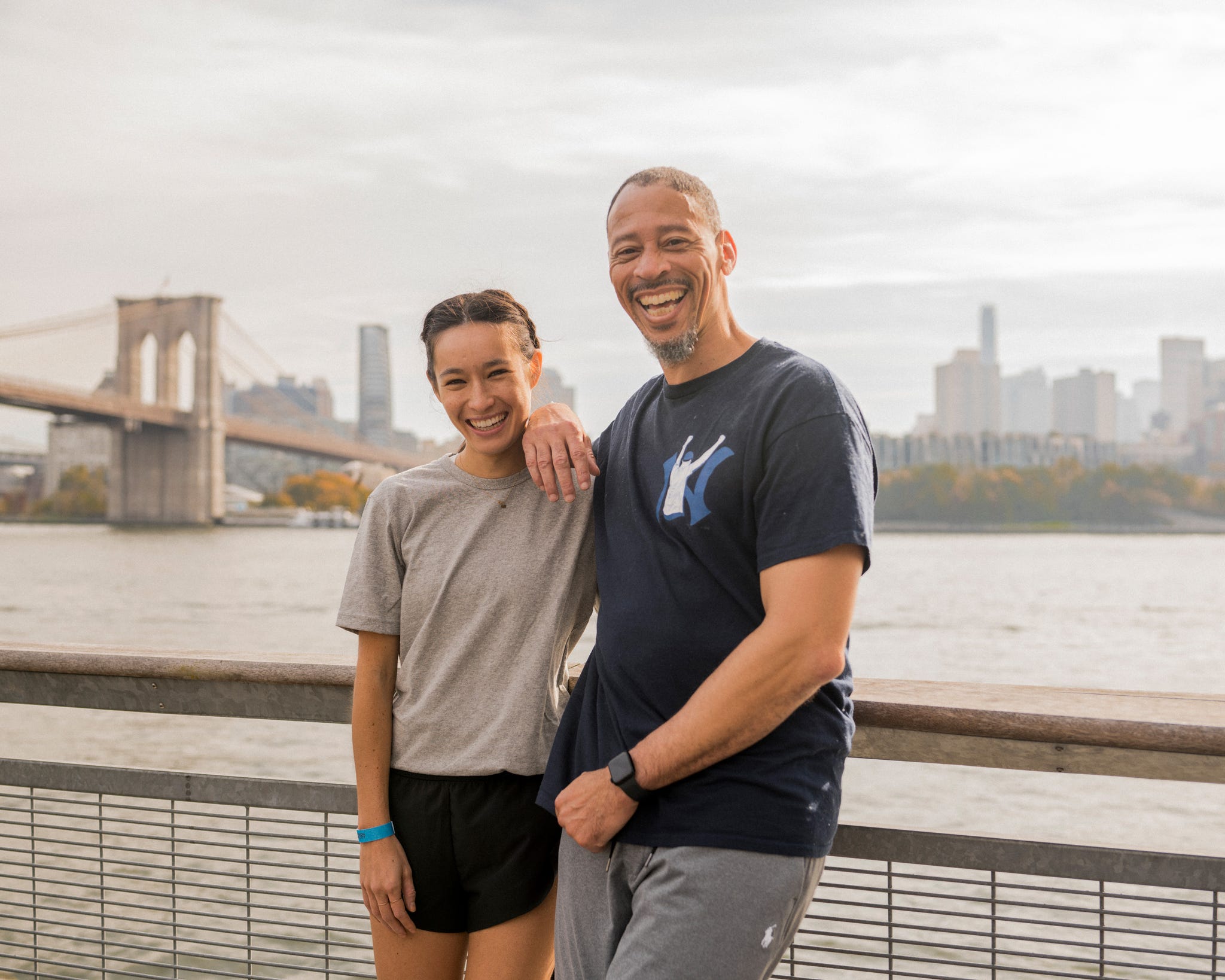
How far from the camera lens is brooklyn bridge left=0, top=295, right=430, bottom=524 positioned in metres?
27.1

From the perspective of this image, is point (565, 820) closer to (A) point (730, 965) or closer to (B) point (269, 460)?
(A) point (730, 965)

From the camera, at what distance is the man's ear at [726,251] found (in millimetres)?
1304

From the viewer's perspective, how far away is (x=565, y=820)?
1178mm

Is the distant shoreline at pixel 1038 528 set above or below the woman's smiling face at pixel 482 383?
below

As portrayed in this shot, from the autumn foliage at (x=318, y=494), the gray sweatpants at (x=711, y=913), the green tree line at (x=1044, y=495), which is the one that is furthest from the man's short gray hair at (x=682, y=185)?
the green tree line at (x=1044, y=495)

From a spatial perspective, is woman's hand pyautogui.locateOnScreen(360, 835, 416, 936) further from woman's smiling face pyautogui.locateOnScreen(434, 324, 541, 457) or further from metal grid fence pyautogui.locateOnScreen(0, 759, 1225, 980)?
woman's smiling face pyautogui.locateOnScreen(434, 324, 541, 457)

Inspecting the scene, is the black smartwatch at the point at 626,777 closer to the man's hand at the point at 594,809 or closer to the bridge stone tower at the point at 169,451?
the man's hand at the point at 594,809

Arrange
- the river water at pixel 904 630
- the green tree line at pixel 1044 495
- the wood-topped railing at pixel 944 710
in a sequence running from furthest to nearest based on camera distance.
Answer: the green tree line at pixel 1044 495 < the river water at pixel 904 630 < the wood-topped railing at pixel 944 710

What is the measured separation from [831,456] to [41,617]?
2122cm

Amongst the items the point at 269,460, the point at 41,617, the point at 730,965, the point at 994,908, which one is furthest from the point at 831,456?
the point at 269,460

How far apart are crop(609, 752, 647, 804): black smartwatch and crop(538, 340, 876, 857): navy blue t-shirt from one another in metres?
0.02

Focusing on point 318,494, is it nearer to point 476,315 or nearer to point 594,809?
point 476,315

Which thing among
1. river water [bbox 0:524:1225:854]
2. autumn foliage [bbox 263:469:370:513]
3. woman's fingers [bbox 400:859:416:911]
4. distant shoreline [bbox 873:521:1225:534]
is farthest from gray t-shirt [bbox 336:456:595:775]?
distant shoreline [bbox 873:521:1225:534]

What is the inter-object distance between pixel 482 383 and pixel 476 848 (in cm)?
53
